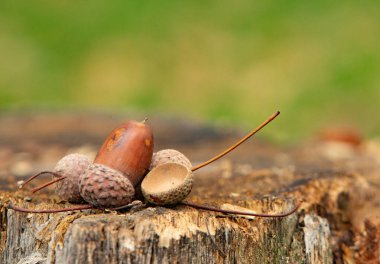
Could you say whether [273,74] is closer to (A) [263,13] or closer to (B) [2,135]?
(A) [263,13]

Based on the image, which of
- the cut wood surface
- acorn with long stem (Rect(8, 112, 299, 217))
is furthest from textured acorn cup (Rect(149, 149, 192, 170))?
the cut wood surface

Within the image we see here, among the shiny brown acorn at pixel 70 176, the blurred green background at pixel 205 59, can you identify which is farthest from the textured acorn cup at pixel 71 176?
the blurred green background at pixel 205 59

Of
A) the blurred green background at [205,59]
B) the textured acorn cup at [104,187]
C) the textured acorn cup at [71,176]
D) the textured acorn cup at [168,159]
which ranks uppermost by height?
the blurred green background at [205,59]

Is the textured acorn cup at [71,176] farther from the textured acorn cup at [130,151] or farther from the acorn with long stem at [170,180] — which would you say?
the acorn with long stem at [170,180]

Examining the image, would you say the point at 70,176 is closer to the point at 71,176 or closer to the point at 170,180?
the point at 71,176

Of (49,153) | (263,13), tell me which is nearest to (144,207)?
(49,153)

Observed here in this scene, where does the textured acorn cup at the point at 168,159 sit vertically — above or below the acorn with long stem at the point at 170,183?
above

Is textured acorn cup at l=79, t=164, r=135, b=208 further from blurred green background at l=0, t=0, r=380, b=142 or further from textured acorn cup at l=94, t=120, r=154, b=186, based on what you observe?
blurred green background at l=0, t=0, r=380, b=142
